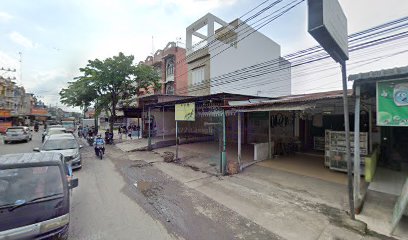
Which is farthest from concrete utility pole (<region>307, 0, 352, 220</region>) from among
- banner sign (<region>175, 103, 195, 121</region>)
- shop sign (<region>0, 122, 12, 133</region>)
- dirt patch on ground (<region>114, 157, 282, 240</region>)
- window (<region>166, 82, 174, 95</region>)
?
shop sign (<region>0, 122, 12, 133</region>)

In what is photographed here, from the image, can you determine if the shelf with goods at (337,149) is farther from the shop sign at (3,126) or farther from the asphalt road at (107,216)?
the shop sign at (3,126)

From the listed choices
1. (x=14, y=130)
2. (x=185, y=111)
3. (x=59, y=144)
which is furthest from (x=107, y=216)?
(x=14, y=130)

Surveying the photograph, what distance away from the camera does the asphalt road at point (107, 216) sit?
396 cm

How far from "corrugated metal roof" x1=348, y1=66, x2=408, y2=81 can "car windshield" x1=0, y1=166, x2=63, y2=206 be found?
654 centimetres

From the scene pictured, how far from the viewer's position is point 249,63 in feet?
66.5

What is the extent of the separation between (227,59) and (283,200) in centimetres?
1513

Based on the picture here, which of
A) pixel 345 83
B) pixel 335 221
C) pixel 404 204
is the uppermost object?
pixel 345 83

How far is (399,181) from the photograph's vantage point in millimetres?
6785

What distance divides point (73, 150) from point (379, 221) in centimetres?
1066

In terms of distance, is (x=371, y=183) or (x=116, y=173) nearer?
(x=371, y=183)

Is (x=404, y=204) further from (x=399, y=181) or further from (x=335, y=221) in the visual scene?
(x=399, y=181)

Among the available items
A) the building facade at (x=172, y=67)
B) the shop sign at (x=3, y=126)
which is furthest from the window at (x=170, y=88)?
the shop sign at (x=3, y=126)

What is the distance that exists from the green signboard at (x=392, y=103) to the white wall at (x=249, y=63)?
1274 centimetres

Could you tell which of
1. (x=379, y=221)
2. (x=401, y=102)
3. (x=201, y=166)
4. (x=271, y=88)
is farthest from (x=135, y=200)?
(x=271, y=88)
